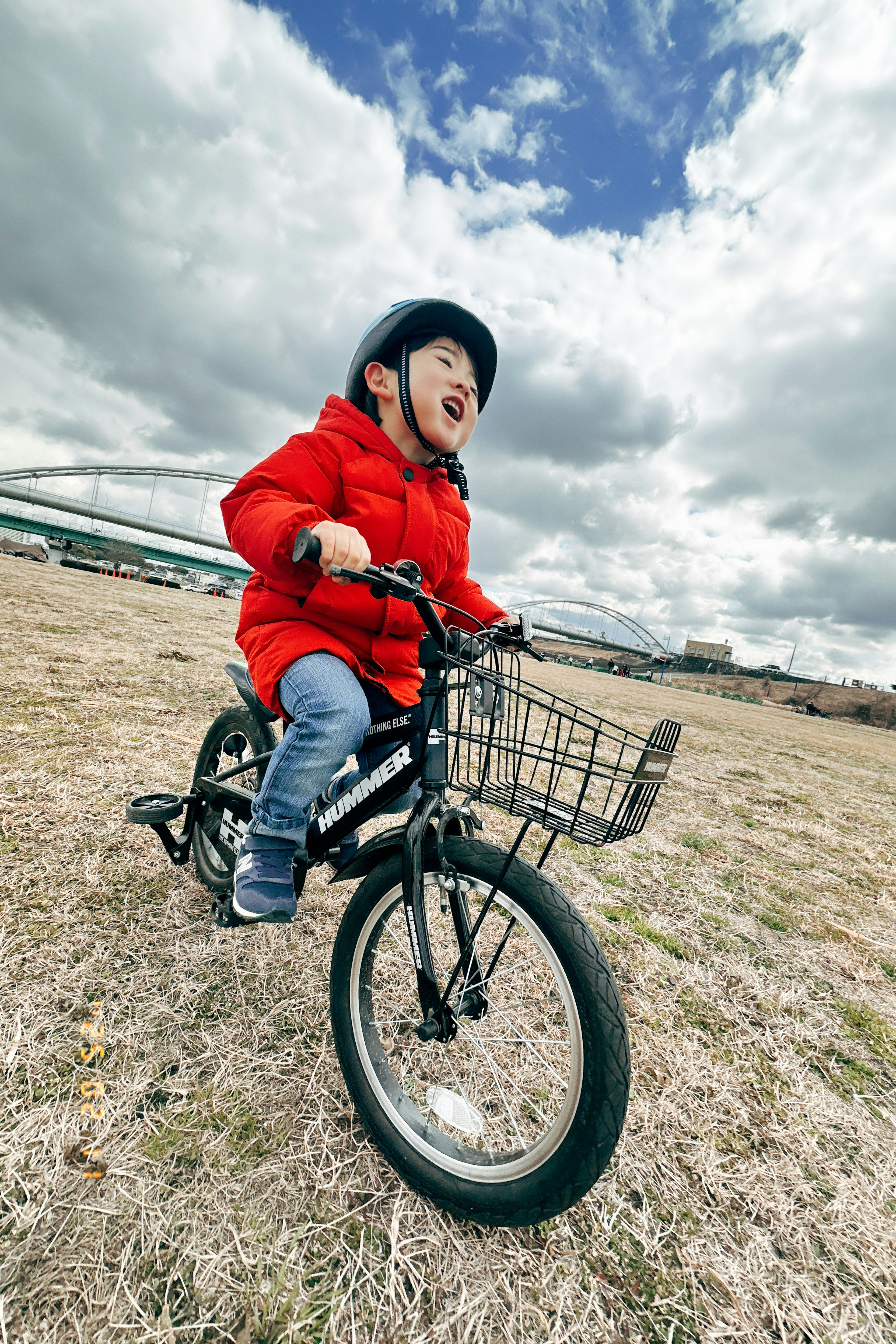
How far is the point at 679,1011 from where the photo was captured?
265 centimetres

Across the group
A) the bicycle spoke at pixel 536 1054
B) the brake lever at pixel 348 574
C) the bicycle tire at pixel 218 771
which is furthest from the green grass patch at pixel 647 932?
the brake lever at pixel 348 574

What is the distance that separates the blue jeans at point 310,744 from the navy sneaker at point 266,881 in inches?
1.8

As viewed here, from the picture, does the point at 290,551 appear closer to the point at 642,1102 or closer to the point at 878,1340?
the point at 642,1102

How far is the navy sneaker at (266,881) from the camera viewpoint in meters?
1.98

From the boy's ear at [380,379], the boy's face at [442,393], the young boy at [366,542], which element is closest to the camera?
the young boy at [366,542]

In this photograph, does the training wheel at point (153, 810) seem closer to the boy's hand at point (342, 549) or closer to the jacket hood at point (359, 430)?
the boy's hand at point (342, 549)

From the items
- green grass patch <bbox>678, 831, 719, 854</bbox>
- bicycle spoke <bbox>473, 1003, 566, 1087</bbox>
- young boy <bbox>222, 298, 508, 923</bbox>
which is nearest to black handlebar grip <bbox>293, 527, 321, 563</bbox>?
young boy <bbox>222, 298, 508, 923</bbox>

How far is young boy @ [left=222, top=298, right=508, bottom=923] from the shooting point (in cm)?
189

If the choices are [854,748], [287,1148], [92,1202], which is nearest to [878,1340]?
[287,1148]

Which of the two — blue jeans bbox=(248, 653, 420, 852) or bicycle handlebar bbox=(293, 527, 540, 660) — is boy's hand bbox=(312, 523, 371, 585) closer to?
bicycle handlebar bbox=(293, 527, 540, 660)

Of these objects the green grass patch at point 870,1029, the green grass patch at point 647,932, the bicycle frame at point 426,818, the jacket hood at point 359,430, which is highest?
the jacket hood at point 359,430

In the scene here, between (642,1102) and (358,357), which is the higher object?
(358,357)

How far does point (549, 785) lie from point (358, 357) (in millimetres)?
2019

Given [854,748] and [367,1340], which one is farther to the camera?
[854,748]
